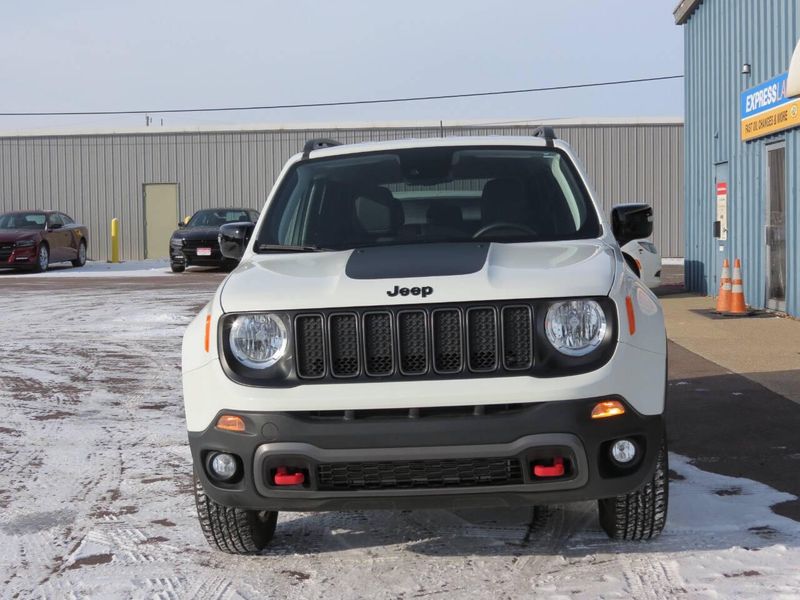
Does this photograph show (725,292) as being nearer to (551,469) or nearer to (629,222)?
(629,222)

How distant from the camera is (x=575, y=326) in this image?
4191 millimetres

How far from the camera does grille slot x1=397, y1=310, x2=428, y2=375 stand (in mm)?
4156

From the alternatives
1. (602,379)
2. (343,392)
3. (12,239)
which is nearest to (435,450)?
(343,392)

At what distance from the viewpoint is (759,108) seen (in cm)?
1530

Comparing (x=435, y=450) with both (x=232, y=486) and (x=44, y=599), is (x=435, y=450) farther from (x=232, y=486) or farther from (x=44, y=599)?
(x=44, y=599)

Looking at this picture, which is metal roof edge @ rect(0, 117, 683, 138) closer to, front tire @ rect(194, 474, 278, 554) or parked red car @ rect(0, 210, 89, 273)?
parked red car @ rect(0, 210, 89, 273)

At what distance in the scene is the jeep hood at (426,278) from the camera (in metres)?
4.18

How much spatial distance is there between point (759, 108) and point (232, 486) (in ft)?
41.9

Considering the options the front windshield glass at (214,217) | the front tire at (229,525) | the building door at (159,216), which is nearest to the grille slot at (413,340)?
the front tire at (229,525)

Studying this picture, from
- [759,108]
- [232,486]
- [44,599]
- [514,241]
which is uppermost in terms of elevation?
[759,108]

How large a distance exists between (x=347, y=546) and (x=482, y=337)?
4.06 feet

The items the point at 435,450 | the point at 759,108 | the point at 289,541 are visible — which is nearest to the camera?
the point at 435,450

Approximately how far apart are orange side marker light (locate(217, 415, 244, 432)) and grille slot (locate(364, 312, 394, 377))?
1.65 ft

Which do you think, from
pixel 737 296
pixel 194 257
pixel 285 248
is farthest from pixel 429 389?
pixel 194 257
